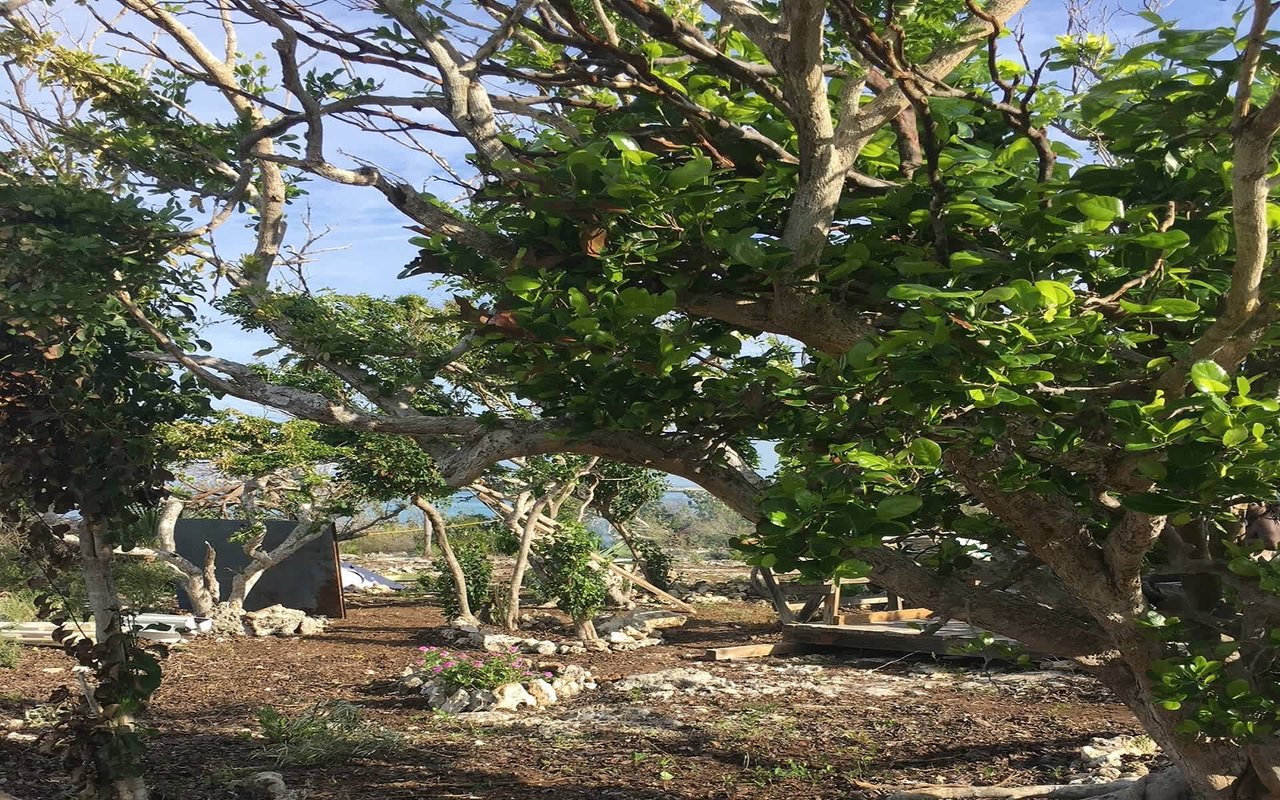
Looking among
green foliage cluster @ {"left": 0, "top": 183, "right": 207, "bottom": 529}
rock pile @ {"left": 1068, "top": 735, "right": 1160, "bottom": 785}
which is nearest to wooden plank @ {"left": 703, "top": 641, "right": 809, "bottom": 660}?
rock pile @ {"left": 1068, "top": 735, "right": 1160, "bottom": 785}

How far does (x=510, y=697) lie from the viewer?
815 cm

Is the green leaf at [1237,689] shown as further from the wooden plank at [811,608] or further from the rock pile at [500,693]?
the wooden plank at [811,608]

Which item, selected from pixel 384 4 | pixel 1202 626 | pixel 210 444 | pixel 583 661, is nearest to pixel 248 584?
pixel 210 444

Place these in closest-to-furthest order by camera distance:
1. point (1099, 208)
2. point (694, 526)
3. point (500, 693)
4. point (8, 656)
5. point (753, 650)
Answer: point (1099, 208) < point (500, 693) < point (8, 656) < point (753, 650) < point (694, 526)

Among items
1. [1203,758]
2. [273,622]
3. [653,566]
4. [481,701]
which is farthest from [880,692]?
[653,566]

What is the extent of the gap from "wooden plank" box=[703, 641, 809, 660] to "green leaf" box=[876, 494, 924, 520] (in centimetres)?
960

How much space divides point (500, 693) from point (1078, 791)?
15.6ft

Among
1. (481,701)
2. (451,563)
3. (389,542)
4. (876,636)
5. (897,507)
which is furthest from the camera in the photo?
(389,542)

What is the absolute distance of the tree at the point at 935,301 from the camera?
1.74 m

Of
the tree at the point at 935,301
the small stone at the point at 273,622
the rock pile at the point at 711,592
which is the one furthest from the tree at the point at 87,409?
the rock pile at the point at 711,592

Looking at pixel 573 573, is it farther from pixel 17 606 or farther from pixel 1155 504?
pixel 1155 504

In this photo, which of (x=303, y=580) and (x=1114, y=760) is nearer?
(x=1114, y=760)

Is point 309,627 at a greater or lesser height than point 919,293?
lesser

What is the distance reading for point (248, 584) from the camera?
44.1 ft
